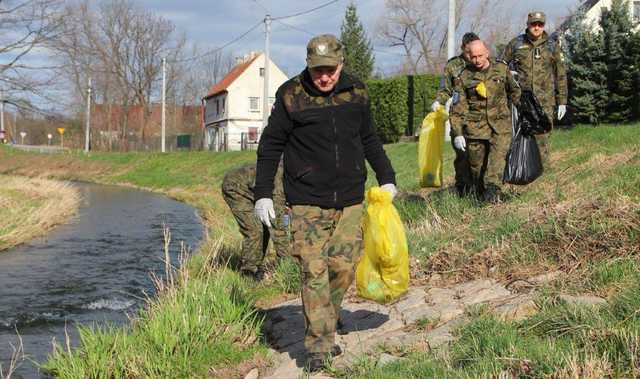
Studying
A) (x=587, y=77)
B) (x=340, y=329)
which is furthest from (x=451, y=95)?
(x=587, y=77)

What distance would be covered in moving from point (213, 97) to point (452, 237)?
59948 mm

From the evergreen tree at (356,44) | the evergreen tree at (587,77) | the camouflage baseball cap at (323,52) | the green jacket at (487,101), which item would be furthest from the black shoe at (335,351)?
the evergreen tree at (356,44)

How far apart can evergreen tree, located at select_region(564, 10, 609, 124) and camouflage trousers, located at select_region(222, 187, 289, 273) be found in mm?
8704

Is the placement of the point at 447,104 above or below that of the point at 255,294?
above

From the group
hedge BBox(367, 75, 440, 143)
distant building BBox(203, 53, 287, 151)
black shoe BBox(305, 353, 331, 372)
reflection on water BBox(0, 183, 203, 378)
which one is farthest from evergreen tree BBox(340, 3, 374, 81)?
black shoe BBox(305, 353, 331, 372)

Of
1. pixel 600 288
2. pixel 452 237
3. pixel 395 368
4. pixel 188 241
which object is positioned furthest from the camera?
pixel 188 241

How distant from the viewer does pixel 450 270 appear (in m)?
5.92

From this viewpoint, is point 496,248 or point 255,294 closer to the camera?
point 496,248

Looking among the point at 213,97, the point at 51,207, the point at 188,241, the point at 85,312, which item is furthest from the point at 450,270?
the point at 213,97

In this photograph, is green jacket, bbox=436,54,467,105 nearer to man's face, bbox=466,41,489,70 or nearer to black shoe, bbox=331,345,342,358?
man's face, bbox=466,41,489,70

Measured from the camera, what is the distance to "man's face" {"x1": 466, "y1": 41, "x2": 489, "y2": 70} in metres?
7.22

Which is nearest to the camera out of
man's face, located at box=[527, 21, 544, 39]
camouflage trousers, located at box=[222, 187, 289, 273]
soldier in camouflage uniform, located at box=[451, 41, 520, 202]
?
camouflage trousers, located at box=[222, 187, 289, 273]

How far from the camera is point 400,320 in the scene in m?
5.14

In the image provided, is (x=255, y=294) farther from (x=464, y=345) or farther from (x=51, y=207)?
(x=51, y=207)
